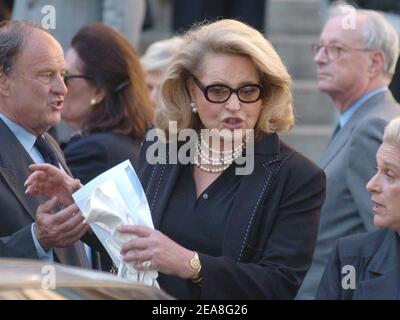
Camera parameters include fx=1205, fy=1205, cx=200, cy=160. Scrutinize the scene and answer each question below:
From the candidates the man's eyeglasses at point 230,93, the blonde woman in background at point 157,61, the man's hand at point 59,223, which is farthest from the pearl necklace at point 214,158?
the blonde woman in background at point 157,61

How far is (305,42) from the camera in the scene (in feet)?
32.6

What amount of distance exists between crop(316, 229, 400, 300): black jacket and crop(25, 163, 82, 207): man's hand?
105 centimetres

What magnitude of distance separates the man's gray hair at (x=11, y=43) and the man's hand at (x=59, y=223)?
781mm

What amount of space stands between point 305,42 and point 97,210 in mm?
5861

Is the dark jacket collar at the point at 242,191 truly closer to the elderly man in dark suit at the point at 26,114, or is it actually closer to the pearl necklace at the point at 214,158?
the pearl necklace at the point at 214,158

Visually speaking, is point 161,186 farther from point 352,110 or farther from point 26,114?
point 352,110

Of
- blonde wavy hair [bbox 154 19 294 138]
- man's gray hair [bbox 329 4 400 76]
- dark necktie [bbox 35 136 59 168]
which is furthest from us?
man's gray hair [bbox 329 4 400 76]

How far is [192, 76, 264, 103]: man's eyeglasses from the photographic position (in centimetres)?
477

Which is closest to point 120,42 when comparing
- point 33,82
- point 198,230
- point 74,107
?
point 74,107

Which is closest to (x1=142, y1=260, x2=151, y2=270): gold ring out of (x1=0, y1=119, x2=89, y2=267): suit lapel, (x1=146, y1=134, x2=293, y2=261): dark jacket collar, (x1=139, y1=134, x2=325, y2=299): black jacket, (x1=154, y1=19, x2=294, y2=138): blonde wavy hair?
(x1=139, y1=134, x2=325, y2=299): black jacket

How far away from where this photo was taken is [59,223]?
179 inches

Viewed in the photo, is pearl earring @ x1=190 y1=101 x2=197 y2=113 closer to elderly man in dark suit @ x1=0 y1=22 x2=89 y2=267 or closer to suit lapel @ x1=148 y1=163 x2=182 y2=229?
suit lapel @ x1=148 y1=163 x2=182 y2=229

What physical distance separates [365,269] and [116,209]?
1.01 m
